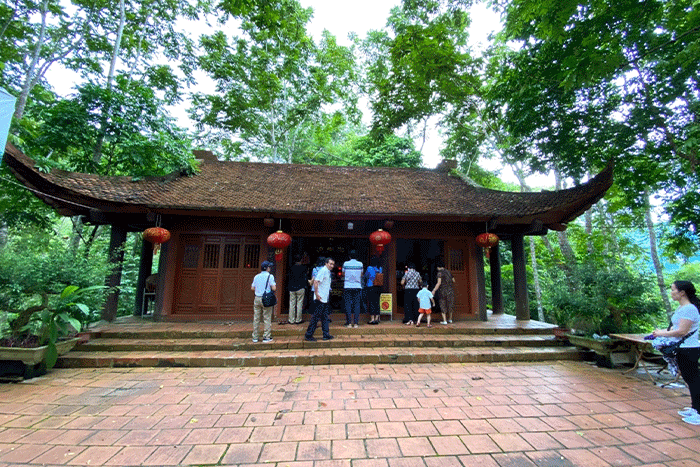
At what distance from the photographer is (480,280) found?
7.55 metres

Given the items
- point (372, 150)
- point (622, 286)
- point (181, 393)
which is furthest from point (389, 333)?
point (372, 150)

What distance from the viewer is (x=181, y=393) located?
11.6 feet

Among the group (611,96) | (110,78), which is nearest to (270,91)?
(110,78)

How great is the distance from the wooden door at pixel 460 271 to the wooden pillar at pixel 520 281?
1.20 m

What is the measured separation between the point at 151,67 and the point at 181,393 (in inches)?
485

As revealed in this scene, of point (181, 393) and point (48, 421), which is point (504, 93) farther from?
point (48, 421)

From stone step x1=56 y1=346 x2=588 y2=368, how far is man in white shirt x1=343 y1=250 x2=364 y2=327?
3.80ft

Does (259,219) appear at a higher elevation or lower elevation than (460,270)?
higher

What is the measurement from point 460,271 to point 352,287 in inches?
131

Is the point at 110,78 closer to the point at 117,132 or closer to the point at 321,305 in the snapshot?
the point at 117,132

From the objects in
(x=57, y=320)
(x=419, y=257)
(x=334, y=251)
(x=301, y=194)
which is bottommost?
(x=57, y=320)

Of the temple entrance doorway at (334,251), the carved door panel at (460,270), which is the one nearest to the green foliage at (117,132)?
the temple entrance doorway at (334,251)

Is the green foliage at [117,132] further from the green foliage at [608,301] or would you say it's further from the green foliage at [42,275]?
the green foliage at [608,301]

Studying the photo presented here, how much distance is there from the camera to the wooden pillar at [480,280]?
288 inches
